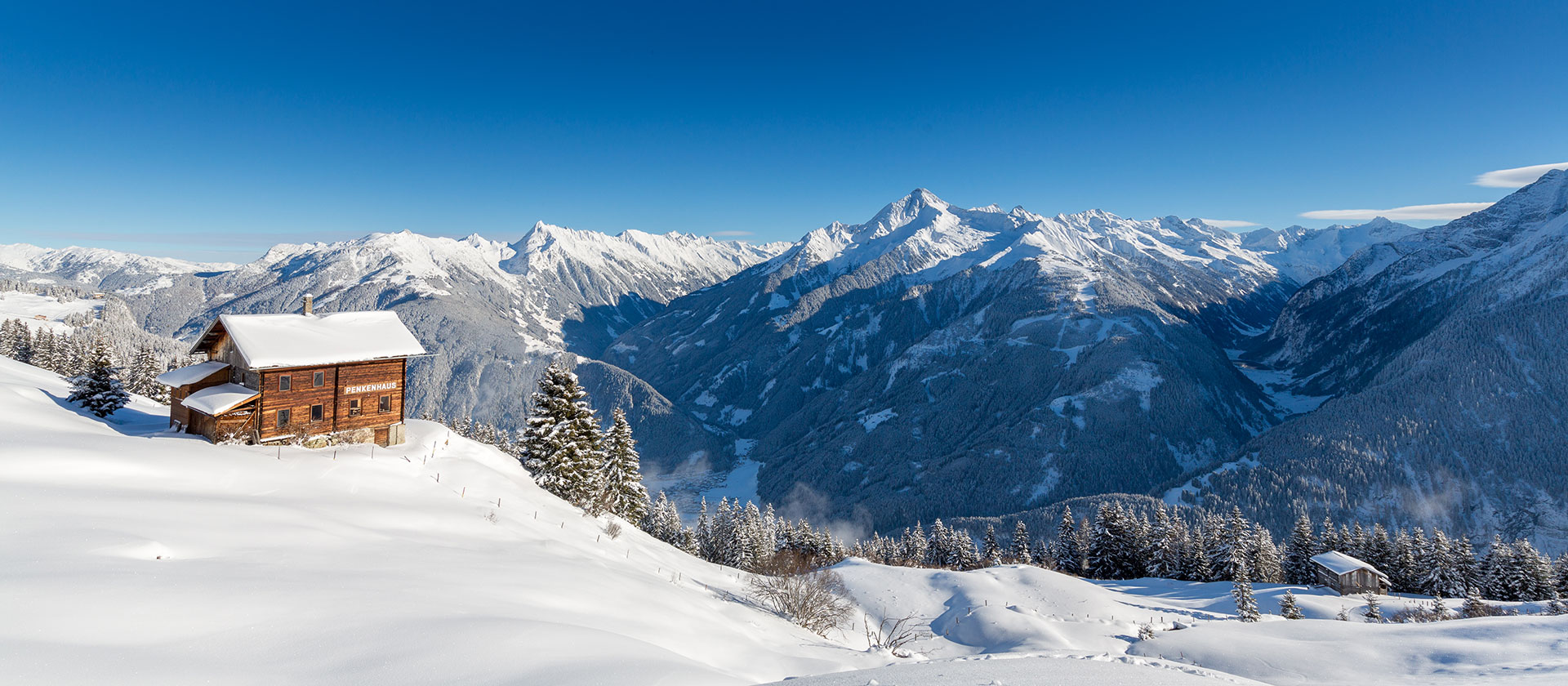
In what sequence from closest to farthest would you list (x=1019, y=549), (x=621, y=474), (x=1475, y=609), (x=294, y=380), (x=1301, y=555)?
(x=294, y=380) → (x=1475, y=609) → (x=621, y=474) → (x=1301, y=555) → (x=1019, y=549)

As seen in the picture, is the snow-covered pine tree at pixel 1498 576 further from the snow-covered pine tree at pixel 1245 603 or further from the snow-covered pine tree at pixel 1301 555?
the snow-covered pine tree at pixel 1245 603

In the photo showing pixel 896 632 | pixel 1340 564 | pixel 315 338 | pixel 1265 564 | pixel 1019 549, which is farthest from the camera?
pixel 1019 549

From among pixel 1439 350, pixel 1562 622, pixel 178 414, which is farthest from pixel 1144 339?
pixel 178 414

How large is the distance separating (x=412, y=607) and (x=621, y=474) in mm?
32000

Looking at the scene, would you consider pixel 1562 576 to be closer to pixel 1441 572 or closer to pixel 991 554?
pixel 1441 572

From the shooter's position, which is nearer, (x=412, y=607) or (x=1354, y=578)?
(x=412, y=607)

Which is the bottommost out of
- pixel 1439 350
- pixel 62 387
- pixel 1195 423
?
pixel 1195 423

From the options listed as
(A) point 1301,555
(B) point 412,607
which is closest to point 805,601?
(B) point 412,607

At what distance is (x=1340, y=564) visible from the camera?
53438mm

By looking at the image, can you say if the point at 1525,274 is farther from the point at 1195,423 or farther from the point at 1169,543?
the point at 1169,543

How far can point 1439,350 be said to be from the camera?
5797 inches

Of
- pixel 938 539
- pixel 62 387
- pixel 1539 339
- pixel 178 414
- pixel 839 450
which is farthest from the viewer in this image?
pixel 839 450

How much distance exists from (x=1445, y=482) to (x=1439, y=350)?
53838mm

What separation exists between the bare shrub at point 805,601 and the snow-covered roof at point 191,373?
27.7m
